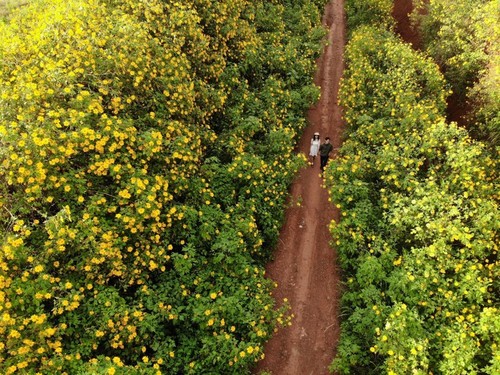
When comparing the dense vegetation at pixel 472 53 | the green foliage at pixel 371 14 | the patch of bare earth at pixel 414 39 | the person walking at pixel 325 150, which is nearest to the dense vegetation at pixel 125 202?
the person walking at pixel 325 150

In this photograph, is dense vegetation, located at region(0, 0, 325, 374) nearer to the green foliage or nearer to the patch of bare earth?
the patch of bare earth

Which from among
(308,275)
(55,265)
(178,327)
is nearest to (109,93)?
(55,265)

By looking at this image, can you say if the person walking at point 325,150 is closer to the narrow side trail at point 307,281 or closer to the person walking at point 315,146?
the person walking at point 315,146

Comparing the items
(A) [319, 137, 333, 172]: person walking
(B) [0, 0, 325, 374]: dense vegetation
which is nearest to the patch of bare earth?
(A) [319, 137, 333, 172]: person walking

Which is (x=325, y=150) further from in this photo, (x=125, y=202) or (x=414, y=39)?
(x=414, y=39)

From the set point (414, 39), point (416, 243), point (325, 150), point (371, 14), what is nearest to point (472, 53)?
point (325, 150)

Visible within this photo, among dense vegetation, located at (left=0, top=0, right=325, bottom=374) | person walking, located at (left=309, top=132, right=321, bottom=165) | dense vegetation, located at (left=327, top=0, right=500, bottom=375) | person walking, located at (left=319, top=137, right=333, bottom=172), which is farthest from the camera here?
person walking, located at (left=309, top=132, right=321, bottom=165)
